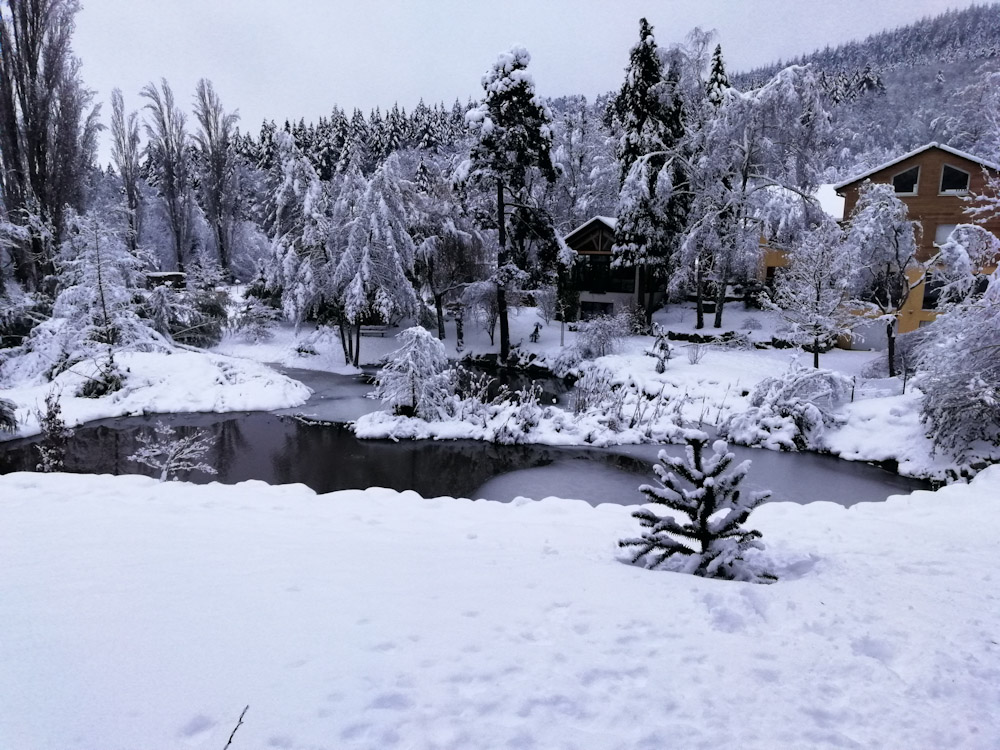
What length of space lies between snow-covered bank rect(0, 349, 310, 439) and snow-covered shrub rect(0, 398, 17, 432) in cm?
111

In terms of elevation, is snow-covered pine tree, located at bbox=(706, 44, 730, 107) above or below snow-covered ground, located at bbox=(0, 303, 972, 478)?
above

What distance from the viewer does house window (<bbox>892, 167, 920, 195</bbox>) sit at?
22.2m

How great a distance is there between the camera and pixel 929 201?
22.1 meters

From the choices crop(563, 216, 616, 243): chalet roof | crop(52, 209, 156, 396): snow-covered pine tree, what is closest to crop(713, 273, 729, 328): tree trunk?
crop(563, 216, 616, 243): chalet roof

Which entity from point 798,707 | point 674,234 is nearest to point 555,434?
point 798,707

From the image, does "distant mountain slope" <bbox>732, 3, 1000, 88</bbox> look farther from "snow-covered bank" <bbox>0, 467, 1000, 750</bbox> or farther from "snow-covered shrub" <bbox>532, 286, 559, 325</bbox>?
"snow-covered bank" <bbox>0, 467, 1000, 750</bbox>

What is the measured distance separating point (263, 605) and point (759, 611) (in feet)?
11.6

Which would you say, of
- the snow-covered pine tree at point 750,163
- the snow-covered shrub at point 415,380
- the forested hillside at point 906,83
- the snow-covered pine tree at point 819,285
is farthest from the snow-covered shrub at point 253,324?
the forested hillside at point 906,83

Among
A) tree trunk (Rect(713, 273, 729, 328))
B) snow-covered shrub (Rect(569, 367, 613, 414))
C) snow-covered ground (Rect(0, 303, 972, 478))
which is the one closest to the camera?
snow-covered ground (Rect(0, 303, 972, 478))

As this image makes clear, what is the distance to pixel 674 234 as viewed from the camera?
84.4ft

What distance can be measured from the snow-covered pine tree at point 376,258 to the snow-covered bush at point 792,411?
1393 cm

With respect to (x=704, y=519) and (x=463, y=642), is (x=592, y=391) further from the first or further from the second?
(x=463, y=642)

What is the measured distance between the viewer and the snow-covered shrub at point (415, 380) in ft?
51.8

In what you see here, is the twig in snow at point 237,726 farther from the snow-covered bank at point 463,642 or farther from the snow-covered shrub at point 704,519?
the snow-covered shrub at point 704,519
